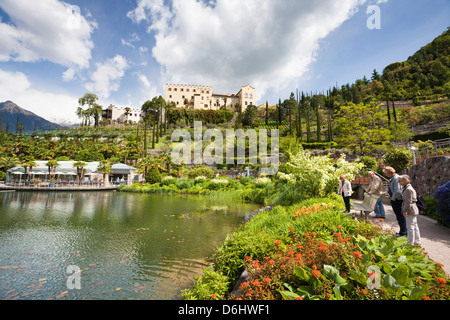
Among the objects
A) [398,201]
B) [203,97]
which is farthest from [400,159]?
[203,97]

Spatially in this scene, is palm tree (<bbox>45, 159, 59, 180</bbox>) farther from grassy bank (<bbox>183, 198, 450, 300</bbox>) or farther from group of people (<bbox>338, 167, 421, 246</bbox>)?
group of people (<bbox>338, 167, 421, 246</bbox>)

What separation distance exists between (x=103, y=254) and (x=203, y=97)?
74.1 meters

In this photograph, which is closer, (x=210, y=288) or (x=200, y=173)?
(x=210, y=288)

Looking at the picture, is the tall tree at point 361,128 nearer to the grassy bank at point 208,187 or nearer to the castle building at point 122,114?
the grassy bank at point 208,187

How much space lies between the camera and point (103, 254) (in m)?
6.69

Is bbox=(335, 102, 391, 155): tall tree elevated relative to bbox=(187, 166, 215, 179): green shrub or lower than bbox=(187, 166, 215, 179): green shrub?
elevated

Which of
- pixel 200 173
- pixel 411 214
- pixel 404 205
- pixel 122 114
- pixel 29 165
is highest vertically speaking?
pixel 122 114

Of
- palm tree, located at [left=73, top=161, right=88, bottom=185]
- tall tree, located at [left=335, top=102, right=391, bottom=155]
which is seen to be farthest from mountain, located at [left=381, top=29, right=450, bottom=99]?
palm tree, located at [left=73, top=161, right=88, bottom=185]

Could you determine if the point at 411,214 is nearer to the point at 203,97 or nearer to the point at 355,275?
the point at 355,275

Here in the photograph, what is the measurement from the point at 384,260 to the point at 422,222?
6.01 metres

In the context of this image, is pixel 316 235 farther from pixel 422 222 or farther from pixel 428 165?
pixel 428 165

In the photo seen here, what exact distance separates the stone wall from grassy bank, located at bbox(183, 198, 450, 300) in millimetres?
7739

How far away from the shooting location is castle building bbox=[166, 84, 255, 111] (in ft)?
246
